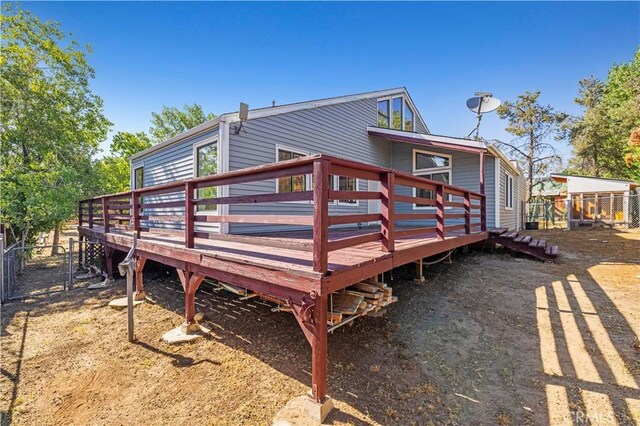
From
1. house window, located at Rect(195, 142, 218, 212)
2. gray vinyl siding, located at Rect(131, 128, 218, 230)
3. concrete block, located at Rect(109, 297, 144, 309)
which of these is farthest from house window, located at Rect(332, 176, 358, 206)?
concrete block, located at Rect(109, 297, 144, 309)

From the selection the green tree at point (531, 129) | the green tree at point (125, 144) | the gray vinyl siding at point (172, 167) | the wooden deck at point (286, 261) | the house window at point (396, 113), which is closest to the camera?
the wooden deck at point (286, 261)

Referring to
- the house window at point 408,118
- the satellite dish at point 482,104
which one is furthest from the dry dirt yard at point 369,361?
the house window at point 408,118

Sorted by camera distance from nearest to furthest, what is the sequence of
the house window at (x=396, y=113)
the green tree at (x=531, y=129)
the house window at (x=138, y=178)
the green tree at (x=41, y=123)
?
1. the house window at (x=138, y=178)
2. the green tree at (x=41, y=123)
3. the house window at (x=396, y=113)
4. the green tree at (x=531, y=129)

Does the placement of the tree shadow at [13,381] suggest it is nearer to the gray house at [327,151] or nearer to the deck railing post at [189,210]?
the deck railing post at [189,210]

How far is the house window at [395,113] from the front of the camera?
1066 cm

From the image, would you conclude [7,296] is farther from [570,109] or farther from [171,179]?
[570,109]

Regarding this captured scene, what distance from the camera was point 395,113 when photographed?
11.1 metres

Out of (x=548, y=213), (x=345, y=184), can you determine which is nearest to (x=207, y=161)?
(x=345, y=184)

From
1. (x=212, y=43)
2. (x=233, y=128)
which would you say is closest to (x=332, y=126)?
(x=233, y=128)

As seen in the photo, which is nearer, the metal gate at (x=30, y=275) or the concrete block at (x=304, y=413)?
the concrete block at (x=304, y=413)

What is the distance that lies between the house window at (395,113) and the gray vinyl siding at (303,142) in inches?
23.3

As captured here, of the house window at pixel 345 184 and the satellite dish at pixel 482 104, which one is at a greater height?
the satellite dish at pixel 482 104

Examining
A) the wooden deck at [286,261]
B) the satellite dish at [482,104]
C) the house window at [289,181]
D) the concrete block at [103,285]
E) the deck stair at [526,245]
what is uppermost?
the satellite dish at [482,104]

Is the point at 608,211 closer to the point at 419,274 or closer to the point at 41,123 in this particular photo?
the point at 419,274
